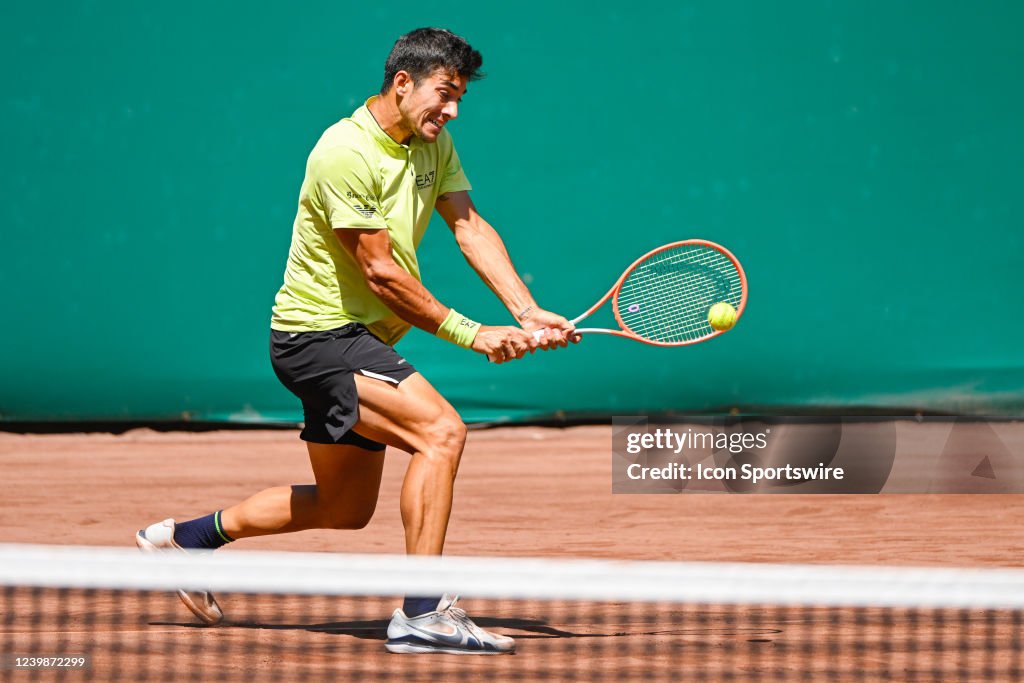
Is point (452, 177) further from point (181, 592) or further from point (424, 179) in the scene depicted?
point (181, 592)

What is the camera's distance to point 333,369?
305cm

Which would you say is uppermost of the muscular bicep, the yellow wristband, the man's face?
the man's face

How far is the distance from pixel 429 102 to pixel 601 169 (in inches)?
112

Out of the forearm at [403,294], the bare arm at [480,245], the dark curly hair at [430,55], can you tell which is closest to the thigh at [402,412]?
the forearm at [403,294]

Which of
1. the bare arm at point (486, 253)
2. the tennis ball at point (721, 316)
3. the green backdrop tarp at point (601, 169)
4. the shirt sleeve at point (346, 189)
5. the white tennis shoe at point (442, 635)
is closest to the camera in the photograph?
the white tennis shoe at point (442, 635)

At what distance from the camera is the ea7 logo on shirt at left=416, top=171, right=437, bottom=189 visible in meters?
3.22

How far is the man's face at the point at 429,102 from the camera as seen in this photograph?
310 centimetres

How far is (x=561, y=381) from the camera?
603cm

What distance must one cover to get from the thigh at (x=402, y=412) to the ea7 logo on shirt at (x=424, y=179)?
1.53 feet

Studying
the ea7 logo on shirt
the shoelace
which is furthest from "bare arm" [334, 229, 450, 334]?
the shoelace

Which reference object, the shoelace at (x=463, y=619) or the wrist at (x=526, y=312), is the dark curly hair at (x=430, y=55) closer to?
the wrist at (x=526, y=312)

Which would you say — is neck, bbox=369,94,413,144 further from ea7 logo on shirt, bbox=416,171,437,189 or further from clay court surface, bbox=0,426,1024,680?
clay court surface, bbox=0,426,1024,680

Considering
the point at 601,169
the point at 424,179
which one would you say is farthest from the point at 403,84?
the point at 601,169
